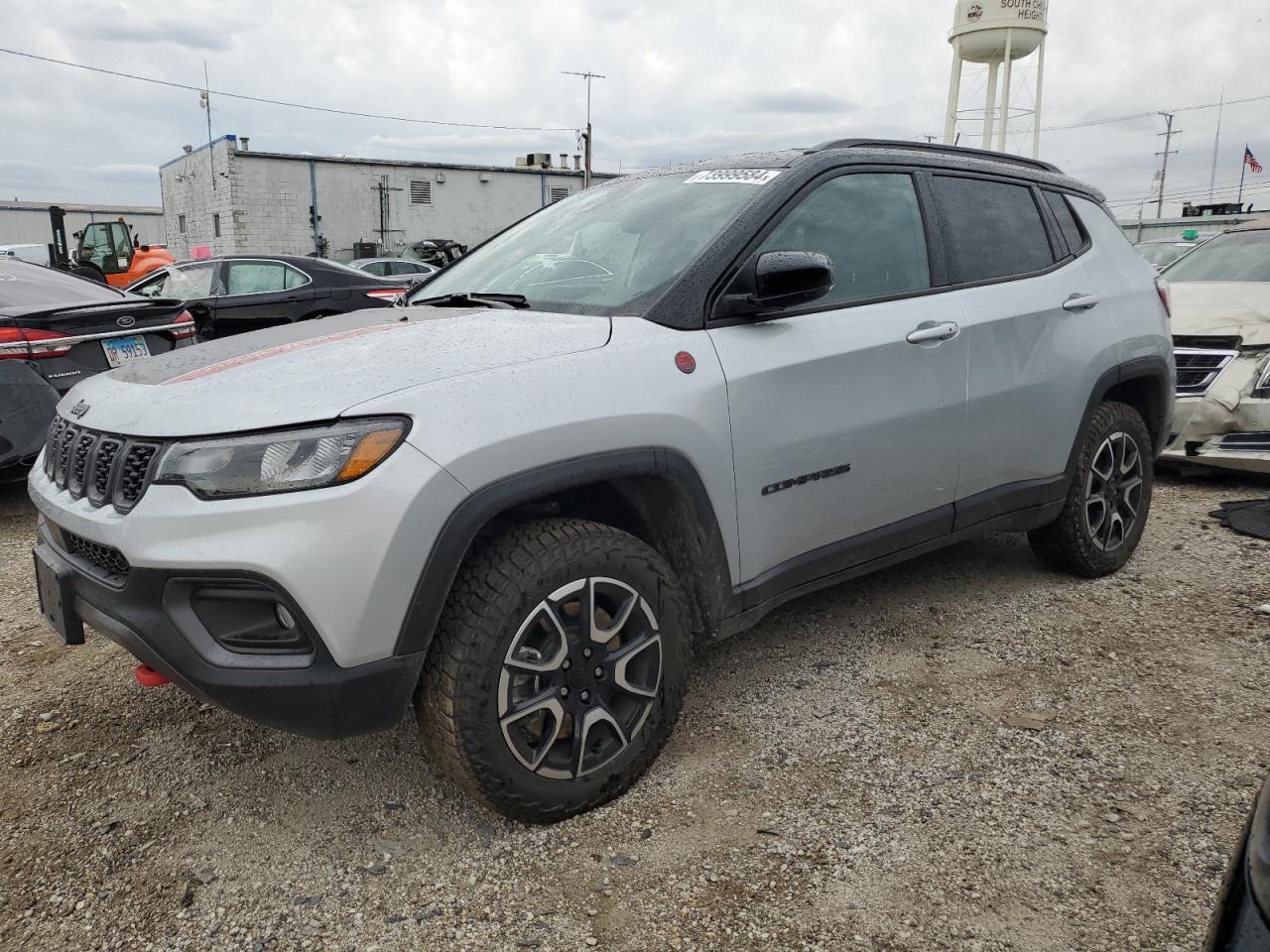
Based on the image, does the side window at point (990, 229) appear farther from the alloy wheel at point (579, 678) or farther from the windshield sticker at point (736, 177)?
the alloy wheel at point (579, 678)

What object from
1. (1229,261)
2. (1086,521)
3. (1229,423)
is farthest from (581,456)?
(1229,261)

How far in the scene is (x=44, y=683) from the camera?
3352 mm

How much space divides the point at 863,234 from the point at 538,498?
62.0 inches

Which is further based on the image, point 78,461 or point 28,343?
point 28,343

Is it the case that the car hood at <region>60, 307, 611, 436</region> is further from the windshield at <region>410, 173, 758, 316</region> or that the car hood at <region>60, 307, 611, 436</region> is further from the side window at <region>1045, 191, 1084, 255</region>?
the side window at <region>1045, 191, 1084, 255</region>

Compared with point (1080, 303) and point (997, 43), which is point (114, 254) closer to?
point (1080, 303)

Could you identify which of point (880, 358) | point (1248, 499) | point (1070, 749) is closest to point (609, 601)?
point (880, 358)

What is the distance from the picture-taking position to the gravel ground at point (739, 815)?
2.15 m

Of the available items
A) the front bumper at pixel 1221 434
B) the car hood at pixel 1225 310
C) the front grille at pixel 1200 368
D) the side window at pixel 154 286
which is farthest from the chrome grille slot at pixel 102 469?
the side window at pixel 154 286

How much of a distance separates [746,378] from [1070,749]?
4.79 ft

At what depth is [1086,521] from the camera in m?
4.05

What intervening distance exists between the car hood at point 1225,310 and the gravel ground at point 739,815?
3.06m

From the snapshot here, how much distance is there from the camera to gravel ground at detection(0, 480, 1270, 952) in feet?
7.07

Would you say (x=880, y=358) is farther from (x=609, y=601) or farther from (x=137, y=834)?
(x=137, y=834)
